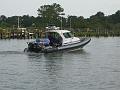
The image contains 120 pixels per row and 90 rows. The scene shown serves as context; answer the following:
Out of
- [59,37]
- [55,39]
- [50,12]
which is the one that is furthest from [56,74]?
[50,12]

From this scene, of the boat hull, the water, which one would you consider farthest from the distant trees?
the water

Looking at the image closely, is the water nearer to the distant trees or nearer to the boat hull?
the boat hull

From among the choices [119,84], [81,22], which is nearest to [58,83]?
[119,84]

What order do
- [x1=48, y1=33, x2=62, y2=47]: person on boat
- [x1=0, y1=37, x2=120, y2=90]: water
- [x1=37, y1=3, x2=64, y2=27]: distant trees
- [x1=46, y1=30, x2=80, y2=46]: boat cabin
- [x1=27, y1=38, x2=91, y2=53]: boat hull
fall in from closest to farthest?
1. [x1=0, y1=37, x2=120, y2=90]: water
2. [x1=27, y1=38, x2=91, y2=53]: boat hull
3. [x1=48, y1=33, x2=62, y2=47]: person on boat
4. [x1=46, y1=30, x2=80, y2=46]: boat cabin
5. [x1=37, y1=3, x2=64, y2=27]: distant trees

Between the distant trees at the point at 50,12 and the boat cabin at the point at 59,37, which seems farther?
the distant trees at the point at 50,12

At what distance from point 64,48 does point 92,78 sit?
59.5 ft

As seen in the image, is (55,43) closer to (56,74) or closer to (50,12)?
(56,74)

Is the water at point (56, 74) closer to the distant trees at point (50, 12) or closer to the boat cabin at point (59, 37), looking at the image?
the boat cabin at point (59, 37)

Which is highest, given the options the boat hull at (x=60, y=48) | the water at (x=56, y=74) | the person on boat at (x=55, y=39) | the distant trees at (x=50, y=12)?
the distant trees at (x=50, y=12)

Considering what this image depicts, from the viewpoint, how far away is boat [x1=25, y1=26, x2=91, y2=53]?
42406 mm

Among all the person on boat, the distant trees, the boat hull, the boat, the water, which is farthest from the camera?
the distant trees

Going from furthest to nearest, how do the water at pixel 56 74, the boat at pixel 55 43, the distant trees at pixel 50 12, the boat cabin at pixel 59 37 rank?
the distant trees at pixel 50 12, the boat cabin at pixel 59 37, the boat at pixel 55 43, the water at pixel 56 74

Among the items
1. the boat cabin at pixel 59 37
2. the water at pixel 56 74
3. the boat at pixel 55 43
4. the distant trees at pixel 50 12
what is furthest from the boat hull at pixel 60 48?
the distant trees at pixel 50 12

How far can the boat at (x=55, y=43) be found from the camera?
4241 centimetres
